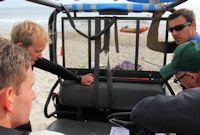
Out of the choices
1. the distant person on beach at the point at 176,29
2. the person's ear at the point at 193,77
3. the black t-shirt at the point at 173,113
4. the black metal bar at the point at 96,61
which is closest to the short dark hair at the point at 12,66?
the black t-shirt at the point at 173,113

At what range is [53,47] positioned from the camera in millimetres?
3094

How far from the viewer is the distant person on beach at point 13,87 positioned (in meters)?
1.04

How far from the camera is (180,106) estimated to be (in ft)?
4.35

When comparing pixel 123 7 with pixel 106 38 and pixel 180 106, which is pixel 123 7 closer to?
pixel 106 38

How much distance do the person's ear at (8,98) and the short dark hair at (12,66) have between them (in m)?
0.02

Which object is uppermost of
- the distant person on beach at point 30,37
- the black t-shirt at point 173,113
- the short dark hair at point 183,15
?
the short dark hair at point 183,15

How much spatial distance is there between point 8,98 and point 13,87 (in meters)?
0.04

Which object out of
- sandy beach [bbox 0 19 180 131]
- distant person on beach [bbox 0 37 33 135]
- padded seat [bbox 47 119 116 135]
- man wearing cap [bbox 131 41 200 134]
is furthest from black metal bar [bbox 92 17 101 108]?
distant person on beach [bbox 0 37 33 135]

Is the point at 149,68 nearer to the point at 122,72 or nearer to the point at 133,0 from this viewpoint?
the point at 122,72

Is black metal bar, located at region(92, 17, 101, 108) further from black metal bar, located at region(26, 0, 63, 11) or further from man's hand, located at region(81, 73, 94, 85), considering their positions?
black metal bar, located at region(26, 0, 63, 11)

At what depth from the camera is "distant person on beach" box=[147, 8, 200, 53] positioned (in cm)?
294

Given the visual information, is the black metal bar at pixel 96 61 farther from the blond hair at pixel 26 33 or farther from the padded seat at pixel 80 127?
the blond hair at pixel 26 33

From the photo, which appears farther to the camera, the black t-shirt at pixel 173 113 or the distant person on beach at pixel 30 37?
the distant person on beach at pixel 30 37

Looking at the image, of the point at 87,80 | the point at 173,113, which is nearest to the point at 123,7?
the point at 87,80
